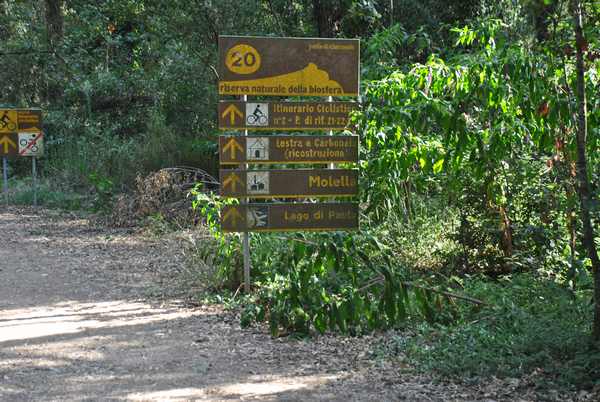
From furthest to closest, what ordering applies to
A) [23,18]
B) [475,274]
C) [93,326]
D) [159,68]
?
1. [23,18]
2. [159,68]
3. [475,274]
4. [93,326]

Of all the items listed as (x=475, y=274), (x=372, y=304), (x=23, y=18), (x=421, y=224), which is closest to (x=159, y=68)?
(x=23, y=18)

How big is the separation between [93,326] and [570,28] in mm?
5349

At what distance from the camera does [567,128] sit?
7410 mm

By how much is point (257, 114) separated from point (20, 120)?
1172cm

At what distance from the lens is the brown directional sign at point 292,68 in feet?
29.0

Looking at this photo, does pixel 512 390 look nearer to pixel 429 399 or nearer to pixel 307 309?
pixel 429 399

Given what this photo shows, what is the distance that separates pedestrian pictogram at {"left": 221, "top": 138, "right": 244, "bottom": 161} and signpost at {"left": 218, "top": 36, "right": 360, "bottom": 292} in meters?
0.01

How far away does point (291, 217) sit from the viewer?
8922 mm

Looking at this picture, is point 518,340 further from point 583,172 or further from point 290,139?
point 290,139

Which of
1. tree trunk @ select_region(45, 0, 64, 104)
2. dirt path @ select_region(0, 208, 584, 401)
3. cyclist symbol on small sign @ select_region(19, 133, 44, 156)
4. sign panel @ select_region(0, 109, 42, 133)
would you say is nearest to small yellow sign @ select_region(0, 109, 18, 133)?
sign panel @ select_region(0, 109, 42, 133)

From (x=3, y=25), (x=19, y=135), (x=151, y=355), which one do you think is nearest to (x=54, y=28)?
(x=3, y=25)

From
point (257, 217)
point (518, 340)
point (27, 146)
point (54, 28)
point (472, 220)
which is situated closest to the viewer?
point (518, 340)

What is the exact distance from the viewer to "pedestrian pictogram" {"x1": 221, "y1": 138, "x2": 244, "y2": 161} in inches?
349

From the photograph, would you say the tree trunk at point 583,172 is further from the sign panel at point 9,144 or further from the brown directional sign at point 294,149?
the sign panel at point 9,144
